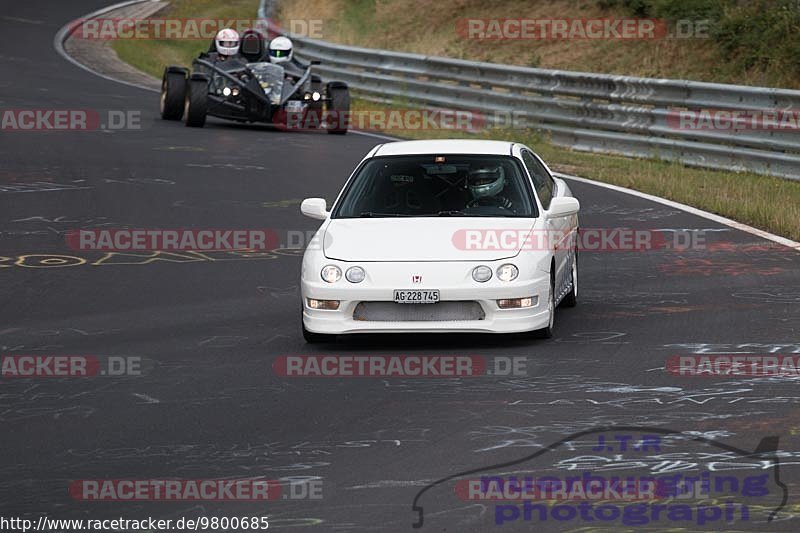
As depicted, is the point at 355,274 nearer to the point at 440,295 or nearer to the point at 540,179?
the point at 440,295

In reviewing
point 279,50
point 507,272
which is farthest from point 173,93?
point 507,272

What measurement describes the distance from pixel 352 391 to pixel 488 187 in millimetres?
2616

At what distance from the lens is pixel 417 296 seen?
9812 millimetres

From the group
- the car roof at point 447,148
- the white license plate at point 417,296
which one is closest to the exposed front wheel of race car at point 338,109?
the car roof at point 447,148

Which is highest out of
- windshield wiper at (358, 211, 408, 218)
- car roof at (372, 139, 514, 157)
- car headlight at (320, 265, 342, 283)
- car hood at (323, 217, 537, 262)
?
car roof at (372, 139, 514, 157)

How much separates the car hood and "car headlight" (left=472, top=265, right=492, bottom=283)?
86 mm

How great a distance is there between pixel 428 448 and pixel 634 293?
483 cm

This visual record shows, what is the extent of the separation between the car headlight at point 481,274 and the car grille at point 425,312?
15cm

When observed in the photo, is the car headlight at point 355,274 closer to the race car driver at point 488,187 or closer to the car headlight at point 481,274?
the car headlight at point 481,274

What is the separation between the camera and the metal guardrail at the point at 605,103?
1883cm

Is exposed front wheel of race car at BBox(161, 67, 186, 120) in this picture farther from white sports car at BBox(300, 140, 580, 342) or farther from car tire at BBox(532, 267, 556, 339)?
car tire at BBox(532, 267, 556, 339)

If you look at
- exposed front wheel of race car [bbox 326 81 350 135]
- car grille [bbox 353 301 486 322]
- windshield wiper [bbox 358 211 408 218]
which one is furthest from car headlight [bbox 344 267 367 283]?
exposed front wheel of race car [bbox 326 81 350 135]

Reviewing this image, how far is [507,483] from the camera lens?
268 inches

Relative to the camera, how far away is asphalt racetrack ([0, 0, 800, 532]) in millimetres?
6762
